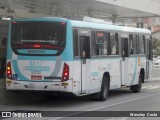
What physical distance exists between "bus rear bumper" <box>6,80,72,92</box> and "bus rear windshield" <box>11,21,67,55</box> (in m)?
0.93

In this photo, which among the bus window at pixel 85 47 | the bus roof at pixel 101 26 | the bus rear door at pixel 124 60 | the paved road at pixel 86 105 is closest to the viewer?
the paved road at pixel 86 105

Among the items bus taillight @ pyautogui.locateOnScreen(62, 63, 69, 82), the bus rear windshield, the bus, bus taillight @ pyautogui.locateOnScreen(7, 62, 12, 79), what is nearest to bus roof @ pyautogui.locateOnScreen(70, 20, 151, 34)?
the bus

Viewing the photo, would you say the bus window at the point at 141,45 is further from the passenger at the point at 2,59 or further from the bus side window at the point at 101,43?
the passenger at the point at 2,59

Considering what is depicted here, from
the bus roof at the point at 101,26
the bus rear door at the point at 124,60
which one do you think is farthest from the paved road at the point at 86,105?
the bus roof at the point at 101,26

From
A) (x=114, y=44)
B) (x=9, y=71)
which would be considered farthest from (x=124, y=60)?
(x=9, y=71)

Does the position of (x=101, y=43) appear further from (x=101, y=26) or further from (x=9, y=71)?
(x=9, y=71)

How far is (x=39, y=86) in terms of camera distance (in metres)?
14.9

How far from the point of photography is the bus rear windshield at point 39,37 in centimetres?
1499

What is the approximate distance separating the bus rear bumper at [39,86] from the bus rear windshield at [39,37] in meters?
0.93

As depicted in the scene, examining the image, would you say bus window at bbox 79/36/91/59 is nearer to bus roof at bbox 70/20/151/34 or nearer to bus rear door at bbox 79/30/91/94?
bus rear door at bbox 79/30/91/94

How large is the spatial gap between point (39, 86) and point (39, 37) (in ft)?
5.09

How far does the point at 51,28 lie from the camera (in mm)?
15109

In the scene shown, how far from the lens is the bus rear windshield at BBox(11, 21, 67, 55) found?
14992mm

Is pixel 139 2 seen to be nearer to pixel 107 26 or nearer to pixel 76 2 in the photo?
pixel 76 2
